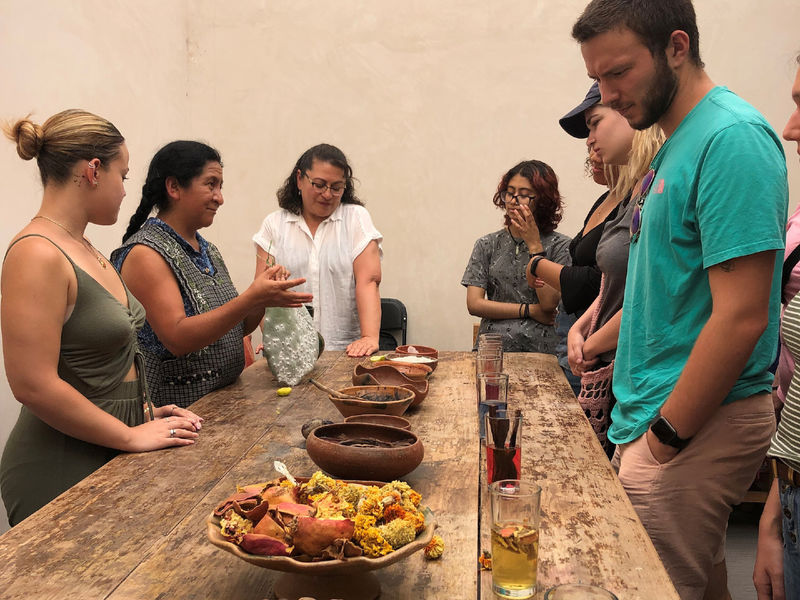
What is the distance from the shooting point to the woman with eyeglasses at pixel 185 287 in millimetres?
2252

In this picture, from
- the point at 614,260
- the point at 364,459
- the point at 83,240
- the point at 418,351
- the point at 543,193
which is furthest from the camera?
the point at 543,193

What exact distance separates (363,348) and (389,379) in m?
0.75

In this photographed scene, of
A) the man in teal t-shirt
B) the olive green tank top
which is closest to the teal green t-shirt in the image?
the man in teal t-shirt

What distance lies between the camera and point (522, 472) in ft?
5.28

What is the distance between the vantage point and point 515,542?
1.06 m

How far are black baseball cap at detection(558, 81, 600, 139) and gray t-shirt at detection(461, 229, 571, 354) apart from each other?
3.07 feet

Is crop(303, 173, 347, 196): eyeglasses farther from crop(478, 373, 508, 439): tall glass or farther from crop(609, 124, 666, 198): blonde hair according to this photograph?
crop(478, 373, 508, 439): tall glass

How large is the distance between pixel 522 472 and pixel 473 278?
88.2 inches

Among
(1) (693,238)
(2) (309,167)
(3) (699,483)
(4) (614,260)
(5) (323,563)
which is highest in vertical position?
(2) (309,167)

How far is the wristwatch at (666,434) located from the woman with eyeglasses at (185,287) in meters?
1.13

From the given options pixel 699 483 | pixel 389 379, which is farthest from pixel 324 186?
pixel 699 483

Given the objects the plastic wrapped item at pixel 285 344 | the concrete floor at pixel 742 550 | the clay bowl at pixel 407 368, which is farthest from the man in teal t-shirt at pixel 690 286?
the concrete floor at pixel 742 550

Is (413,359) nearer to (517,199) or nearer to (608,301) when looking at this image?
(608,301)

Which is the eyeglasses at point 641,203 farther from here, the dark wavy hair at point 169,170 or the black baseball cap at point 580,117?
the dark wavy hair at point 169,170
